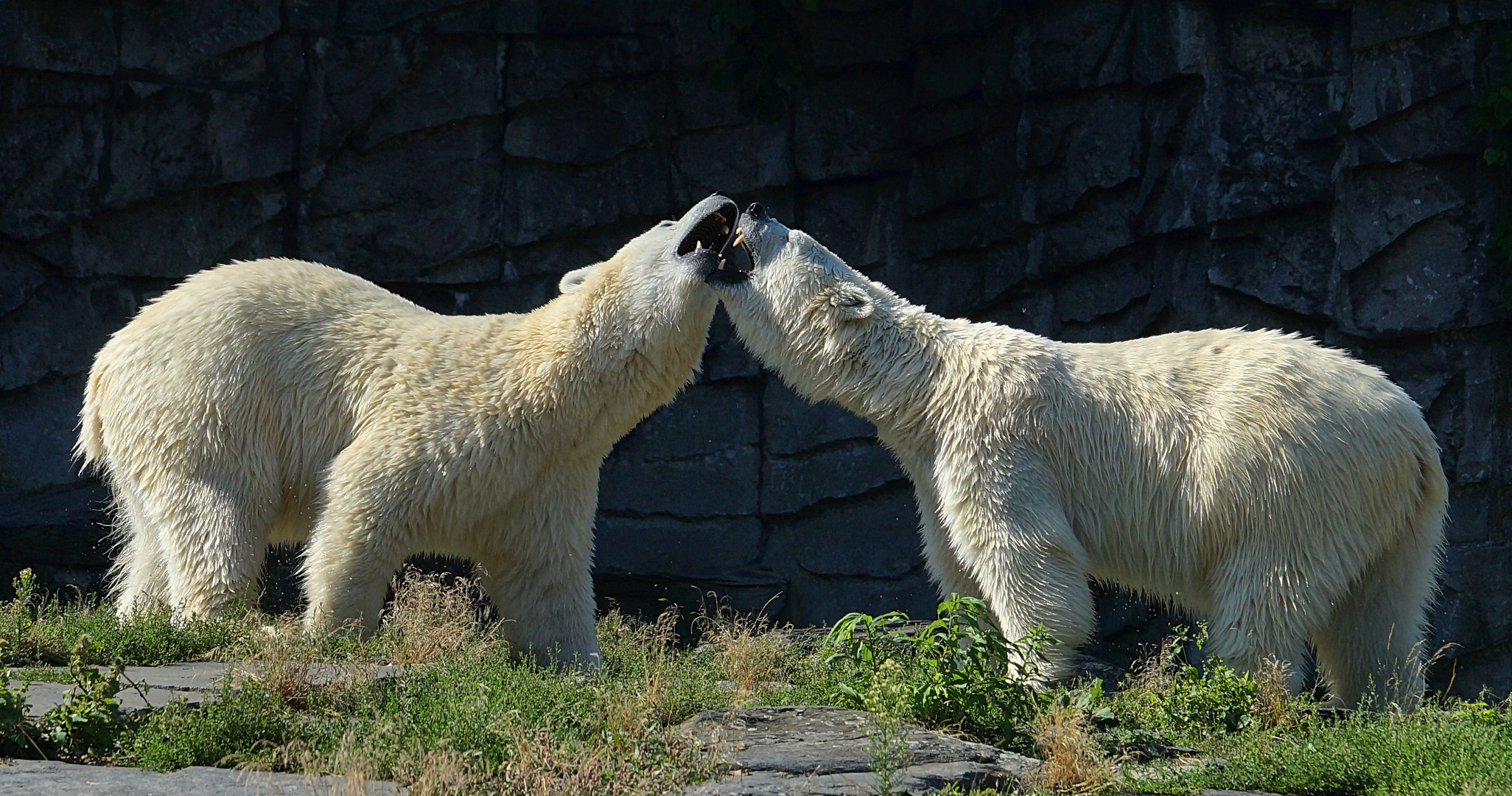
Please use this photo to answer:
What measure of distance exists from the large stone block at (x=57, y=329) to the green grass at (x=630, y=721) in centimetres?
581

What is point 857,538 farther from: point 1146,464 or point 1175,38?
point 1146,464

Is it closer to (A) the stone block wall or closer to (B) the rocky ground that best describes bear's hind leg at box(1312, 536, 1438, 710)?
(B) the rocky ground

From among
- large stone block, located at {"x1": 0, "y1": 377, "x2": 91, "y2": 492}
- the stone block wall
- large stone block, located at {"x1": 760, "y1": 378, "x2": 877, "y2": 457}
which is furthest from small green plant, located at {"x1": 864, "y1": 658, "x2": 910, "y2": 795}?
large stone block, located at {"x1": 0, "y1": 377, "x2": 91, "y2": 492}

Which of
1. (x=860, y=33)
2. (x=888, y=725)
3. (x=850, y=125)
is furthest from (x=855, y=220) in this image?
(x=888, y=725)

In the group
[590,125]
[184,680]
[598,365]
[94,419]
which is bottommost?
[184,680]

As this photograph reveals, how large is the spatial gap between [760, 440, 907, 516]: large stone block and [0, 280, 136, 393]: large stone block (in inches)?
204

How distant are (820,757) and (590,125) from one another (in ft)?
26.2

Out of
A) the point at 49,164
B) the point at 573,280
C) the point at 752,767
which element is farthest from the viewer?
the point at 49,164

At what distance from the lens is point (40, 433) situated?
10430 millimetres

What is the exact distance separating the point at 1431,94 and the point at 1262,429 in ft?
16.3

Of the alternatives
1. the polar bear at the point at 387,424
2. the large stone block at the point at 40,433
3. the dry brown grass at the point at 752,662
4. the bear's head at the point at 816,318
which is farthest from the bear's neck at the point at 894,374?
the large stone block at the point at 40,433

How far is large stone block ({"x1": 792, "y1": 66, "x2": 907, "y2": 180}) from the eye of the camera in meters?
11.3

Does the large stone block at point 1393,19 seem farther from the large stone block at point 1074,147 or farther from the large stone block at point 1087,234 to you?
the large stone block at point 1087,234

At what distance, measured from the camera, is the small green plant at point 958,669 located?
13.9ft
